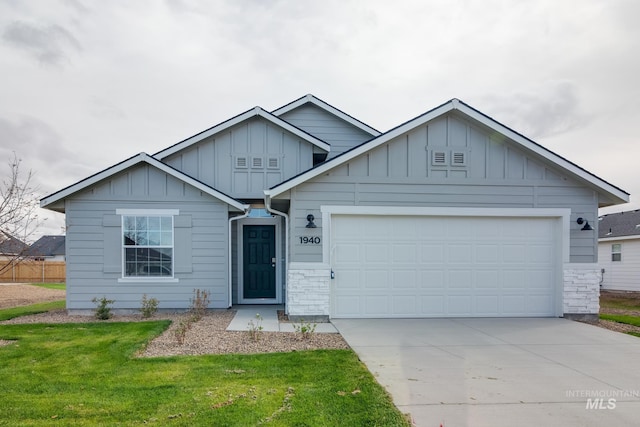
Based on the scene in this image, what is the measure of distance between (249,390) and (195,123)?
11149mm

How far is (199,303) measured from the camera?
9211mm

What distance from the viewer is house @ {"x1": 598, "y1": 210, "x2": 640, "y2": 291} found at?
19203mm

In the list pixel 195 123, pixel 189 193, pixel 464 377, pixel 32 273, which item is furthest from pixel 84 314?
pixel 32 273

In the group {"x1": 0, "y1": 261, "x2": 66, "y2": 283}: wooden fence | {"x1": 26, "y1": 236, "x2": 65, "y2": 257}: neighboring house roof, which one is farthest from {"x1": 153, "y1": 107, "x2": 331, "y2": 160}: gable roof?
{"x1": 26, "y1": 236, "x2": 65, "y2": 257}: neighboring house roof

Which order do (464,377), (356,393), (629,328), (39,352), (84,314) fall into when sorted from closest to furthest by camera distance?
(356,393), (464,377), (39,352), (629,328), (84,314)

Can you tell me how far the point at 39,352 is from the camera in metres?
6.05

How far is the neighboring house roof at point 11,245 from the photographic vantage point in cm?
1090

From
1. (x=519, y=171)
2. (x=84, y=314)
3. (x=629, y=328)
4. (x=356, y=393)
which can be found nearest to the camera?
(x=356, y=393)

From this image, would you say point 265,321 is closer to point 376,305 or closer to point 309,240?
point 309,240

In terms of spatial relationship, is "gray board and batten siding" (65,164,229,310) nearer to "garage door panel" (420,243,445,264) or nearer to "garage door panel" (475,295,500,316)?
"garage door panel" (420,243,445,264)

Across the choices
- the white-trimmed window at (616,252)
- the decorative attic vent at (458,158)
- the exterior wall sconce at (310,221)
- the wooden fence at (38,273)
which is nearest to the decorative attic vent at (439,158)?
the decorative attic vent at (458,158)

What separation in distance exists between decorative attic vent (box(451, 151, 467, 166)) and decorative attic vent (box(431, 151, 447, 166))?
0.62 ft

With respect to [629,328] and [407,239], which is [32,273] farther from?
[629,328]

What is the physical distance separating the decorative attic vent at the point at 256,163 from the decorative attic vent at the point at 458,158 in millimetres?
5477
